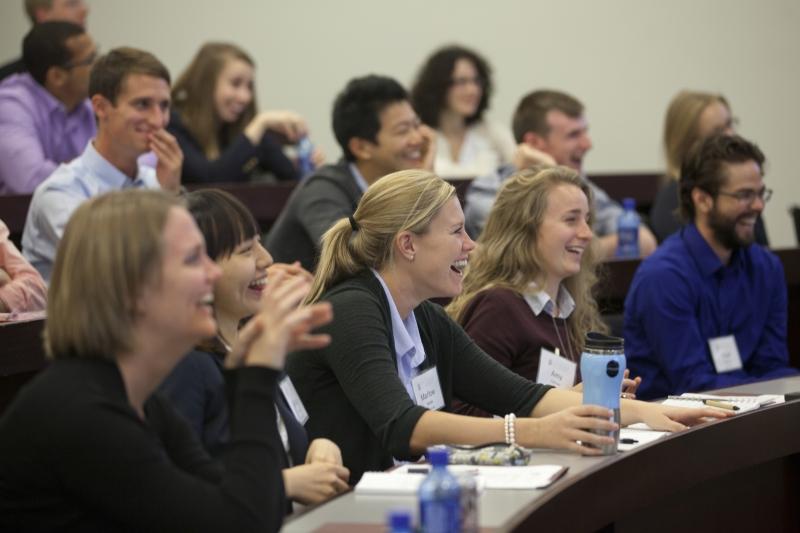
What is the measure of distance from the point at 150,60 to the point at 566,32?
4028mm

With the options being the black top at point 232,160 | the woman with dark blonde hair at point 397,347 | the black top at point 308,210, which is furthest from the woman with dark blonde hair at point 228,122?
the woman with dark blonde hair at point 397,347

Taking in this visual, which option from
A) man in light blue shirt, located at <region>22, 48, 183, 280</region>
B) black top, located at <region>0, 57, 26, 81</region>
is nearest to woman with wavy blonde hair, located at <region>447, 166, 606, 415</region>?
man in light blue shirt, located at <region>22, 48, 183, 280</region>

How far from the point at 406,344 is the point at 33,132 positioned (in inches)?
94.5

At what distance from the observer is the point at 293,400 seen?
2.52 metres

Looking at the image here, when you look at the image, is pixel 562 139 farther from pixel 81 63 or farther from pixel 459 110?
pixel 81 63

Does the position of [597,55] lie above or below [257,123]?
above

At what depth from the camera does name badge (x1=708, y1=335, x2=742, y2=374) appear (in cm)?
381

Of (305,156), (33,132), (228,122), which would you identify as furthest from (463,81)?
(33,132)

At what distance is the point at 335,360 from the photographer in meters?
2.59

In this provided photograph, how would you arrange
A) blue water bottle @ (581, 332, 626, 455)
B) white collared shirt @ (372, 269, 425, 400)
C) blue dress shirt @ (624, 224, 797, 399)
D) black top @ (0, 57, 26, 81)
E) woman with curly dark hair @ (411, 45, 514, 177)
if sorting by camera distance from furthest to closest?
woman with curly dark hair @ (411, 45, 514, 177), black top @ (0, 57, 26, 81), blue dress shirt @ (624, 224, 797, 399), white collared shirt @ (372, 269, 425, 400), blue water bottle @ (581, 332, 626, 455)

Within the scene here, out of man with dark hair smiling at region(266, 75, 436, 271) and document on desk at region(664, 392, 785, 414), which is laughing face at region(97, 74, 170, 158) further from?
document on desk at region(664, 392, 785, 414)

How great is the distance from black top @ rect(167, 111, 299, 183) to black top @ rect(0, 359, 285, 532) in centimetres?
366

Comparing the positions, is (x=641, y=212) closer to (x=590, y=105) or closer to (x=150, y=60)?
(x=590, y=105)

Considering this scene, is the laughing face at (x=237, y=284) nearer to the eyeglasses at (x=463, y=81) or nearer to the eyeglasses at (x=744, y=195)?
the eyeglasses at (x=744, y=195)
